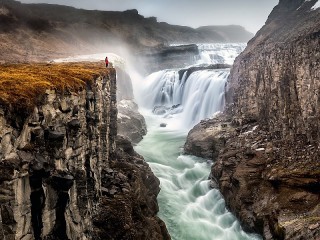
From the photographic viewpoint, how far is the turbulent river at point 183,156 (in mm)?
26484

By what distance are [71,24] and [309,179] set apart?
84.2 metres

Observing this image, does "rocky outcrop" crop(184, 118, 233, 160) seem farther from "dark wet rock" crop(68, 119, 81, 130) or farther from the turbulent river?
"dark wet rock" crop(68, 119, 81, 130)

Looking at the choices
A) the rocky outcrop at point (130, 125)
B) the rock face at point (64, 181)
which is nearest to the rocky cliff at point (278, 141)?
the rock face at point (64, 181)

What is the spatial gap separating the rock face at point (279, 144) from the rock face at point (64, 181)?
23.9 ft

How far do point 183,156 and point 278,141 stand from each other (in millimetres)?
11838

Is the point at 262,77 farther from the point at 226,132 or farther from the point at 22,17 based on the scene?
the point at 22,17

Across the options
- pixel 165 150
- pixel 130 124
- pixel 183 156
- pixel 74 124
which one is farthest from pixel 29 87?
pixel 130 124

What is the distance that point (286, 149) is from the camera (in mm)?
28047

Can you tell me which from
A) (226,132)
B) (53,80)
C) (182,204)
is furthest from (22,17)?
(53,80)

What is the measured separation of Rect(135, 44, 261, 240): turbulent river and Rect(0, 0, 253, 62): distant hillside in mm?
18500

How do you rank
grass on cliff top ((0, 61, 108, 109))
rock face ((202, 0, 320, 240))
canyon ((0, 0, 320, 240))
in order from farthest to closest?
rock face ((202, 0, 320, 240))
grass on cliff top ((0, 61, 108, 109))
canyon ((0, 0, 320, 240))

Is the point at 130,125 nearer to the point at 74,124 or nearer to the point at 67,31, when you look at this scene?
the point at 74,124

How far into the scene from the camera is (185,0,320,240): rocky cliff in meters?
23.4

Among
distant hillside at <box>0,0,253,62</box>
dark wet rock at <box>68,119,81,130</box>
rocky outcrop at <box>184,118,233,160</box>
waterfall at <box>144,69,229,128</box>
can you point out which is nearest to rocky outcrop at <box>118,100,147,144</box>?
rocky outcrop at <box>184,118,233,160</box>
